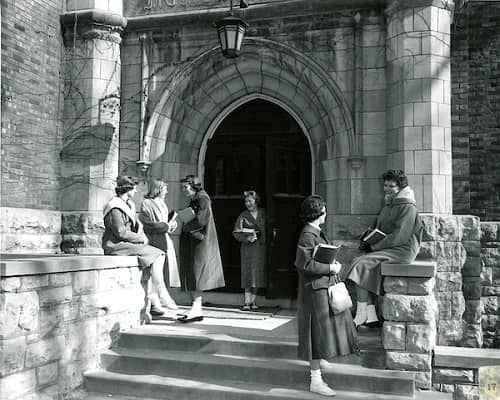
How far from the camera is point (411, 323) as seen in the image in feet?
17.6

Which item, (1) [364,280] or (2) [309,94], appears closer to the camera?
(1) [364,280]

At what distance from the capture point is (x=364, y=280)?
5.88 meters

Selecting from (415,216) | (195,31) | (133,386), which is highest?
(195,31)

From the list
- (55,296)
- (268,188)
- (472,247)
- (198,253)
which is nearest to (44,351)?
(55,296)

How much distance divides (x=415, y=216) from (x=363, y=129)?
7.61 ft

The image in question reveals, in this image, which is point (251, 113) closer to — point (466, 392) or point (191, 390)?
point (191, 390)

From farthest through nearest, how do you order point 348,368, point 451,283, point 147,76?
point 147,76, point 451,283, point 348,368

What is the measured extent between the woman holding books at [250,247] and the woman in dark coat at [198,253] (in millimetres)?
1246

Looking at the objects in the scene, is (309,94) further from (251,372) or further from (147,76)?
(251,372)

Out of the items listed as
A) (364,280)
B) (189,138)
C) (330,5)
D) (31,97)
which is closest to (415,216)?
(364,280)

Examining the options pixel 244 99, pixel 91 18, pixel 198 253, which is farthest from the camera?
pixel 244 99

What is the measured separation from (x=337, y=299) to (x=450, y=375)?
163cm

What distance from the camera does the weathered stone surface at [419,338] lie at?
5.33m

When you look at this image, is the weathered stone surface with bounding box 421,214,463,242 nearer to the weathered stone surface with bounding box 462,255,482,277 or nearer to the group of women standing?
the weathered stone surface with bounding box 462,255,482,277
